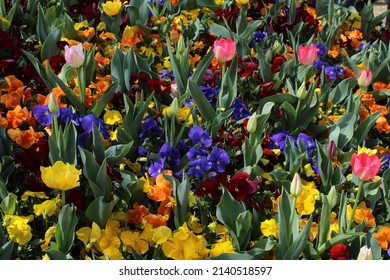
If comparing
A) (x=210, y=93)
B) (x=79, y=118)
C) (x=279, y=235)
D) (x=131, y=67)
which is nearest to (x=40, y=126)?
(x=79, y=118)

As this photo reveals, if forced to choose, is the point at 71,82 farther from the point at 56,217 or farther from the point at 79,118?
the point at 56,217

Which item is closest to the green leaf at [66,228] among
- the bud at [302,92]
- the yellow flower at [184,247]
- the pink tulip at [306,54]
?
the yellow flower at [184,247]

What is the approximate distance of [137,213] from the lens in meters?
2.27

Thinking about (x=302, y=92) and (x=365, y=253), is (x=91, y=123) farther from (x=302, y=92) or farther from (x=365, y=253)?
(x=365, y=253)

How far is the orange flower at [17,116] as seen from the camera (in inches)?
104

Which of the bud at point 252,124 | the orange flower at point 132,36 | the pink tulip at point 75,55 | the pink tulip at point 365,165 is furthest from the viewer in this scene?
the orange flower at point 132,36

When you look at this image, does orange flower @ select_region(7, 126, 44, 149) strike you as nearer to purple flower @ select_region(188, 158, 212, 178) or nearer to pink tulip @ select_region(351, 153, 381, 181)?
purple flower @ select_region(188, 158, 212, 178)

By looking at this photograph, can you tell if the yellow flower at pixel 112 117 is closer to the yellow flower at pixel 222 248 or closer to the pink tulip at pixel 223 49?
the pink tulip at pixel 223 49

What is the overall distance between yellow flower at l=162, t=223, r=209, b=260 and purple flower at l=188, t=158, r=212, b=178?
12.0 inches

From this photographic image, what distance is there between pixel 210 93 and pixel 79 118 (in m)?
0.59

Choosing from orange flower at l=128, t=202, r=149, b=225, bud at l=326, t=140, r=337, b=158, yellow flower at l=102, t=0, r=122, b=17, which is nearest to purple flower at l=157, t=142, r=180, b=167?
orange flower at l=128, t=202, r=149, b=225

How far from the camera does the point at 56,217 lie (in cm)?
226

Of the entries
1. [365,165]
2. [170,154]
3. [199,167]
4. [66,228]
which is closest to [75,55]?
[170,154]

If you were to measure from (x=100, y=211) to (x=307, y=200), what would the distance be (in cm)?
67
